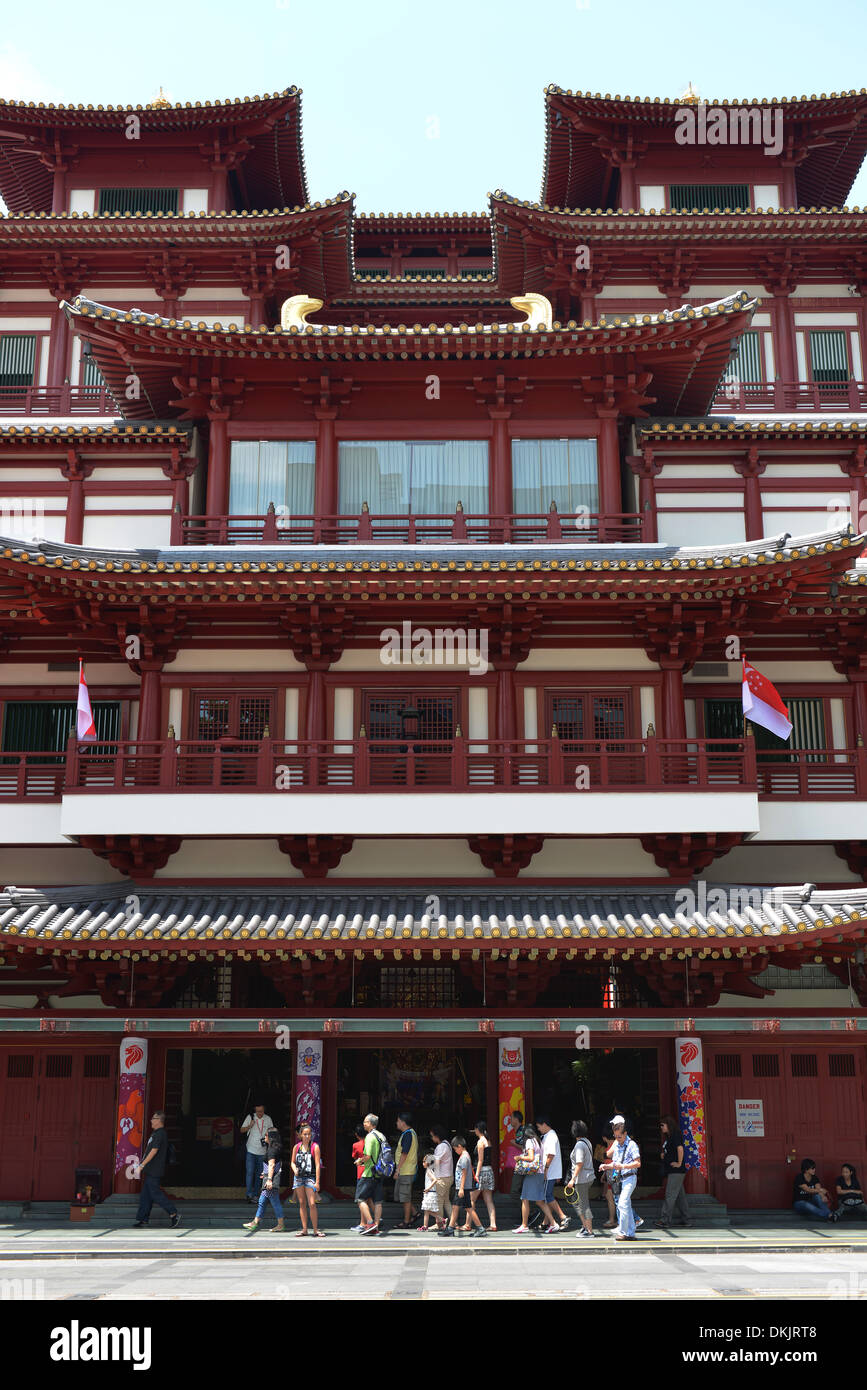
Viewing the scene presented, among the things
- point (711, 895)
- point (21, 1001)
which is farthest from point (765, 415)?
point (21, 1001)

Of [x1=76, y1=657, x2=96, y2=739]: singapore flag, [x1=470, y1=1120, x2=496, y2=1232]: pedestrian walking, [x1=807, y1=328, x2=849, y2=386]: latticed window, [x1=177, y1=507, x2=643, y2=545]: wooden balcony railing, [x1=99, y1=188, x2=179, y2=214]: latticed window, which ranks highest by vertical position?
[x1=99, y1=188, x2=179, y2=214]: latticed window

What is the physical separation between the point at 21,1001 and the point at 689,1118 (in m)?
12.5

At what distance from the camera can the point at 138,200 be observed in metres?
30.5

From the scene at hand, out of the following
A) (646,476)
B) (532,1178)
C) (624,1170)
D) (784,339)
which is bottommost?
(532,1178)

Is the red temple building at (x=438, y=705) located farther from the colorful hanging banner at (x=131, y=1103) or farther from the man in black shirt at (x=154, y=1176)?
the man in black shirt at (x=154, y=1176)

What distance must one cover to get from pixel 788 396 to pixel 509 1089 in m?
17.5

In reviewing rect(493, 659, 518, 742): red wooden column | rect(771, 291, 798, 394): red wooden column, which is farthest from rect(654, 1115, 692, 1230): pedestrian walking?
rect(771, 291, 798, 394): red wooden column

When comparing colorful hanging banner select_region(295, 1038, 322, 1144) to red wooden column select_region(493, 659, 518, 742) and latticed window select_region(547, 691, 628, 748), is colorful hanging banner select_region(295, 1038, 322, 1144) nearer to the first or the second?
red wooden column select_region(493, 659, 518, 742)

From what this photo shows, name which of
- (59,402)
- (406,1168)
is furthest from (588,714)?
(59,402)

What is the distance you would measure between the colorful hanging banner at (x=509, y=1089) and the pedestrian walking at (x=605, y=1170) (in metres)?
1.62

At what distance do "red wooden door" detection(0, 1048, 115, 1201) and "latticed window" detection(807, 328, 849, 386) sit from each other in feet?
Result: 73.4

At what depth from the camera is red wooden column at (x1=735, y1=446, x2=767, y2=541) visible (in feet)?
85.0

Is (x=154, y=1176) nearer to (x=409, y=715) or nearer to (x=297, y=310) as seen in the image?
(x=409, y=715)

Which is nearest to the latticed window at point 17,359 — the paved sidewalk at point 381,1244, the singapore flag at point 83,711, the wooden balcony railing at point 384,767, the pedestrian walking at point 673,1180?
the singapore flag at point 83,711
